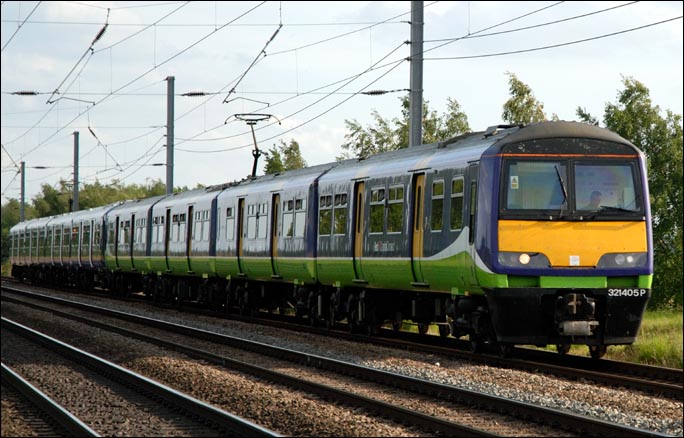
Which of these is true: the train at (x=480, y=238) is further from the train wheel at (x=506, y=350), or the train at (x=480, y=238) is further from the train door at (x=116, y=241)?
the train door at (x=116, y=241)

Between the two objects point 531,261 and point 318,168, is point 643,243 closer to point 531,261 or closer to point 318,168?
point 531,261

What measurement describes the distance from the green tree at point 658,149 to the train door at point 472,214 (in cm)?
3021

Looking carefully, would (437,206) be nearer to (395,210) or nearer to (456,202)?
(456,202)

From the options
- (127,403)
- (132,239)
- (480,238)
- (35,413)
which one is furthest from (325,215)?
(132,239)

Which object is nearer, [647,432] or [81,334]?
[647,432]

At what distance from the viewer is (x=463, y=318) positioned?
16.9 meters

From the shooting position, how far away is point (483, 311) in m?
16.2

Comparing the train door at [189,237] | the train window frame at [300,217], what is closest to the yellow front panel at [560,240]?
the train window frame at [300,217]

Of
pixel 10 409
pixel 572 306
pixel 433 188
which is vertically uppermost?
pixel 433 188

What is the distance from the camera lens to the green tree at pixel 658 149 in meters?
47.6

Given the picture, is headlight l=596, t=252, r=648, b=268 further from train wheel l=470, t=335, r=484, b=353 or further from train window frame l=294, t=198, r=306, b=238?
train window frame l=294, t=198, r=306, b=238

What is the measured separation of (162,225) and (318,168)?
1263cm

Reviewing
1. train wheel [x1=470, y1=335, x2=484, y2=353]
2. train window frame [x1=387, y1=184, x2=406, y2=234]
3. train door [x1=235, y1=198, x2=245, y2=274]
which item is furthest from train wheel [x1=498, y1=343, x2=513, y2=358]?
train door [x1=235, y1=198, x2=245, y2=274]

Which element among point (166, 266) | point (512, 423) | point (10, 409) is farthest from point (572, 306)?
point (166, 266)
